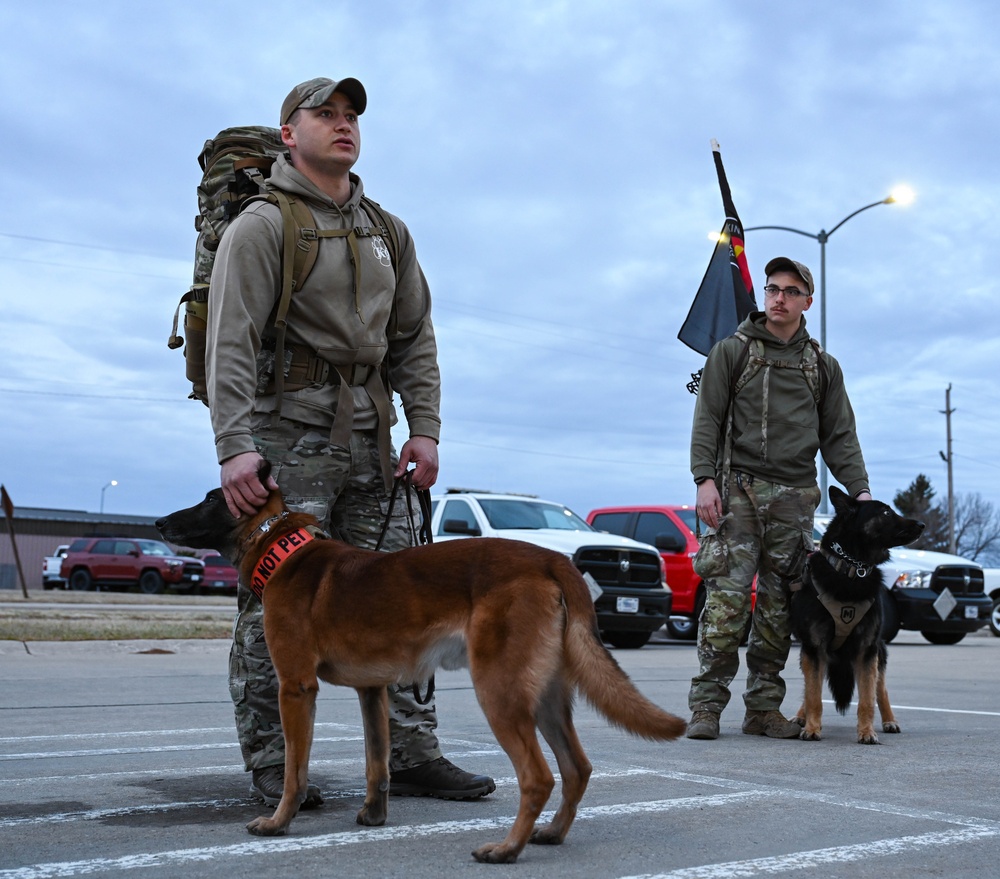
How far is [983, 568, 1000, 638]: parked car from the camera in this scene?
2070 centimetres

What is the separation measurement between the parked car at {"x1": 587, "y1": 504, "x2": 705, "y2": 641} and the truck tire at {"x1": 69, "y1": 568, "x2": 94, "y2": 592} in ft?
82.0

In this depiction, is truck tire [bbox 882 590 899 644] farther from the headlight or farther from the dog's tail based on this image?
the headlight

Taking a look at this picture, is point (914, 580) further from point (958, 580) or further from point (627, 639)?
point (627, 639)

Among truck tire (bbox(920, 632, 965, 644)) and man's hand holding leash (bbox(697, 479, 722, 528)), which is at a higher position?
man's hand holding leash (bbox(697, 479, 722, 528))

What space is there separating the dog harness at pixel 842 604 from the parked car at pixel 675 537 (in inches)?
377

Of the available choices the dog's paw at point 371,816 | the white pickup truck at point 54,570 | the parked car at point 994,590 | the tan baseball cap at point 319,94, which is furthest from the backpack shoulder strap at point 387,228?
the white pickup truck at point 54,570

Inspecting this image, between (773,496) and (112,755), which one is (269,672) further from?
(773,496)

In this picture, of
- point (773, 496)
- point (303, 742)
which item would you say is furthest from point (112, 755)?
point (773, 496)

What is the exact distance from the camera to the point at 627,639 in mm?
16547

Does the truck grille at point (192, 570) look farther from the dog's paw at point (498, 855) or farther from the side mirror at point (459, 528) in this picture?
the dog's paw at point (498, 855)

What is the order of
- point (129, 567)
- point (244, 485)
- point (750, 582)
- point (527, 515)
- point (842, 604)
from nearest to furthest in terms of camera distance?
1. point (244, 485)
2. point (842, 604)
3. point (750, 582)
4. point (527, 515)
5. point (129, 567)

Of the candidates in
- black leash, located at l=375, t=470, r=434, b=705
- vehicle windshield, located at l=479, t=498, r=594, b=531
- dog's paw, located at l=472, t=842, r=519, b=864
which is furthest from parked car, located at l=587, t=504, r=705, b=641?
dog's paw, located at l=472, t=842, r=519, b=864

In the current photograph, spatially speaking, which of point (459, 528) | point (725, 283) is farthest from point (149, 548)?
point (725, 283)

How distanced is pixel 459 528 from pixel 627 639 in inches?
132
